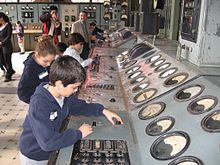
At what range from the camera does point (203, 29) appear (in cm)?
238

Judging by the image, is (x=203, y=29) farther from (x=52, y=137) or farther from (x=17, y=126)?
(x=17, y=126)

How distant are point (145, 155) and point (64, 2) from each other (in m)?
10.3

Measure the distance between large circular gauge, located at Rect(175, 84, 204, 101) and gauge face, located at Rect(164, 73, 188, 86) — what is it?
0.16 metres

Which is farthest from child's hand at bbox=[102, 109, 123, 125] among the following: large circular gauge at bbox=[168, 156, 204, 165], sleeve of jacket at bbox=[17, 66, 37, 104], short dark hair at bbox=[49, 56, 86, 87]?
sleeve of jacket at bbox=[17, 66, 37, 104]

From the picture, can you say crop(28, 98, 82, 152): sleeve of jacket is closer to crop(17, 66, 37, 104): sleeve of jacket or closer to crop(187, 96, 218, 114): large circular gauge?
crop(187, 96, 218, 114): large circular gauge

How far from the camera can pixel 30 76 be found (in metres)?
2.69

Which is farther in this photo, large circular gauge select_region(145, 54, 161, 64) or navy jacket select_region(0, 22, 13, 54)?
navy jacket select_region(0, 22, 13, 54)

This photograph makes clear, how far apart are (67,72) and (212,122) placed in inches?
34.6

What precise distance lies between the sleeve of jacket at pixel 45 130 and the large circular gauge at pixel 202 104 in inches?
31.4

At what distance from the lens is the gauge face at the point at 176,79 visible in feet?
7.55

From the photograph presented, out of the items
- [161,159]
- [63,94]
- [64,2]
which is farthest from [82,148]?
[64,2]

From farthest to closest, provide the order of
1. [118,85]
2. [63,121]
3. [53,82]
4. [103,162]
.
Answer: [118,85] → [63,121] → [53,82] → [103,162]

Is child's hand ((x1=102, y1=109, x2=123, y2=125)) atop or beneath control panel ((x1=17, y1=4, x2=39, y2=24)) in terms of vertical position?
beneath

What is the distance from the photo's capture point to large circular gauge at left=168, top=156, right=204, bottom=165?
4.70 ft
